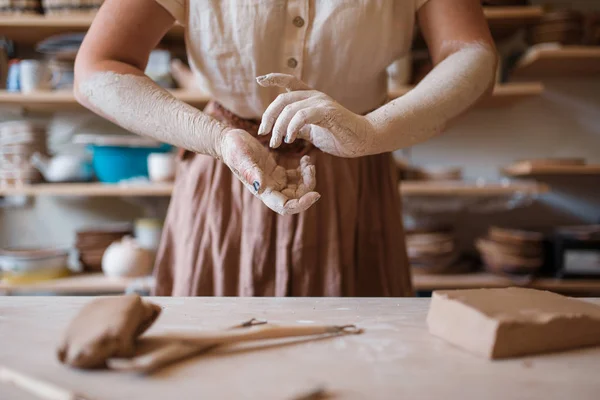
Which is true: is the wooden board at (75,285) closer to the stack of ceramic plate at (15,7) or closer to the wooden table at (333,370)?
the stack of ceramic plate at (15,7)

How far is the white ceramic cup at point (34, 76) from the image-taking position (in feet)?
5.75

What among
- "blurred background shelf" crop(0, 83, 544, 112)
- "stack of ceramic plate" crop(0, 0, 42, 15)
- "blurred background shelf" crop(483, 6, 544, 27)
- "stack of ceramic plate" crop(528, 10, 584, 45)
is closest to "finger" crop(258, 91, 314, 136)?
"blurred background shelf" crop(0, 83, 544, 112)

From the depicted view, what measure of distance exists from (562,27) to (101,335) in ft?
6.35

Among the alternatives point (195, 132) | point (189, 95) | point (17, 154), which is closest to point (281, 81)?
point (195, 132)

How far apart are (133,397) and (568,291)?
1.93m

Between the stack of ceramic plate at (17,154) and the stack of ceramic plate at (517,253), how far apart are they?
1760 mm

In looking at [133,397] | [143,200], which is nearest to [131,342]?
[133,397]

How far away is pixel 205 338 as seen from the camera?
0.45 meters

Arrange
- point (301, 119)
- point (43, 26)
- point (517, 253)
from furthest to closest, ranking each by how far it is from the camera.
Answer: point (43, 26), point (517, 253), point (301, 119)

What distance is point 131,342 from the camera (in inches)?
16.3

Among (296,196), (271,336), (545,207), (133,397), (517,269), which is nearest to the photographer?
(133,397)

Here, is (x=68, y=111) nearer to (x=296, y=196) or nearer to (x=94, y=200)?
(x=94, y=200)

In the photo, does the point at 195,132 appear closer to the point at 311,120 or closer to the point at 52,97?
the point at 311,120

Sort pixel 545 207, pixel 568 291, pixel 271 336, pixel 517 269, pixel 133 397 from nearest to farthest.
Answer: pixel 133 397
pixel 271 336
pixel 517 269
pixel 568 291
pixel 545 207
